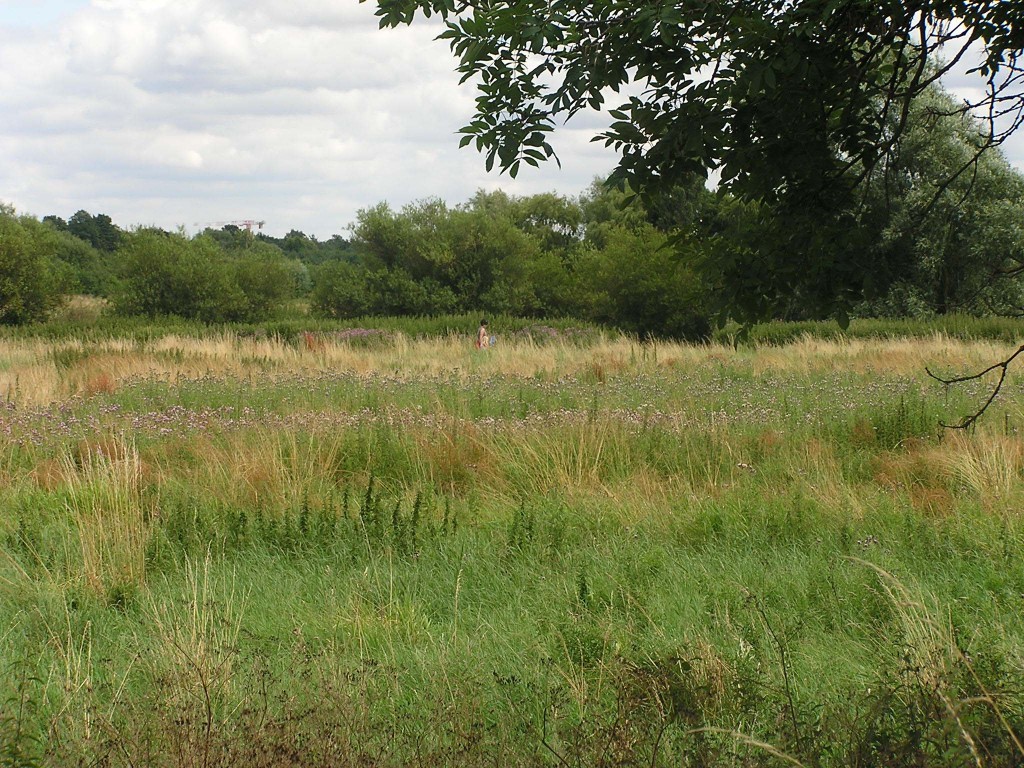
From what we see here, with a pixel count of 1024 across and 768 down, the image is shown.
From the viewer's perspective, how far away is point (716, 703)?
11.1 ft

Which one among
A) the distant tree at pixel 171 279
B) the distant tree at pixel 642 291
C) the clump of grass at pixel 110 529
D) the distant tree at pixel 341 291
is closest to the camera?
the clump of grass at pixel 110 529

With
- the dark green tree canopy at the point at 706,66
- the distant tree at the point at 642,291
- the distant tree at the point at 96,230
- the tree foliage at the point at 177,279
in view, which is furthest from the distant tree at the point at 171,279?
the distant tree at the point at 96,230

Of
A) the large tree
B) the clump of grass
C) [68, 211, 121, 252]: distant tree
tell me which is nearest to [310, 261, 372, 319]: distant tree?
the clump of grass

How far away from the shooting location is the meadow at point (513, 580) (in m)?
3.07

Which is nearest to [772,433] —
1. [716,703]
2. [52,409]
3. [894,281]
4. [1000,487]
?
[1000,487]

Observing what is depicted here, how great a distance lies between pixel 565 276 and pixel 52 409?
108ft

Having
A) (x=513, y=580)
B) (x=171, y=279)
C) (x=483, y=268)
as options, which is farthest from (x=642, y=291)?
(x=513, y=580)

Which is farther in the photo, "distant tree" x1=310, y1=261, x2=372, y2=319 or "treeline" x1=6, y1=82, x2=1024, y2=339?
"distant tree" x1=310, y1=261, x2=372, y2=319

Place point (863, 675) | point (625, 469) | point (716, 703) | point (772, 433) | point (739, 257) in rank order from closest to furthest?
point (716, 703) < point (863, 675) < point (739, 257) < point (625, 469) < point (772, 433)

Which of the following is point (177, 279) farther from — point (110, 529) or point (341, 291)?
point (110, 529)

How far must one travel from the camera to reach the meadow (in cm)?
307

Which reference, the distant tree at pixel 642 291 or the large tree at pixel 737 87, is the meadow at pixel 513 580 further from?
the distant tree at pixel 642 291

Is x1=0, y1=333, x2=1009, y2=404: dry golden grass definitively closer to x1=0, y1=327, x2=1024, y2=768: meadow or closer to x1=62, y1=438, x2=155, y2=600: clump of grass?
x1=0, y1=327, x2=1024, y2=768: meadow

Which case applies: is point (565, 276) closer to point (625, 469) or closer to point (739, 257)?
point (625, 469)
